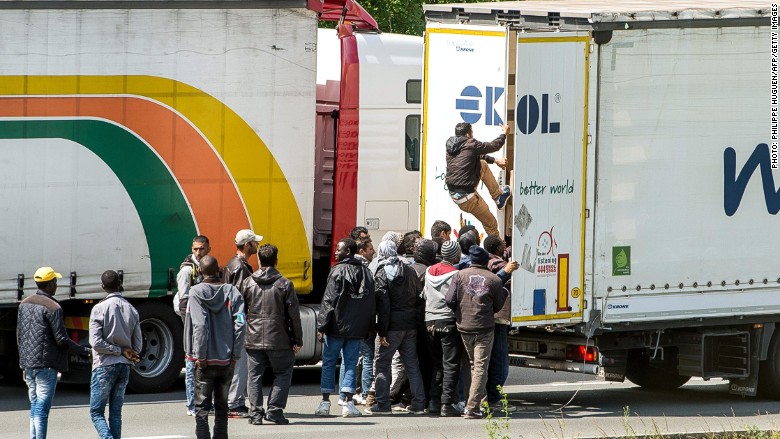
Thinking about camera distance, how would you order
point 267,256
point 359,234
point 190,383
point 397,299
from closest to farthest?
point 267,256 < point 190,383 < point 397,299 < point 359,234

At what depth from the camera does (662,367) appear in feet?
51.4

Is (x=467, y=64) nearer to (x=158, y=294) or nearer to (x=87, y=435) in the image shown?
(x=158, y=294)

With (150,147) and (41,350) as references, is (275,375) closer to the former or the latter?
(41,350)

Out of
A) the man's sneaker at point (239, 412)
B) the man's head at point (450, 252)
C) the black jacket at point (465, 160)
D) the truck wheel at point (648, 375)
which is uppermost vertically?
the black jacket at point (465, 160)

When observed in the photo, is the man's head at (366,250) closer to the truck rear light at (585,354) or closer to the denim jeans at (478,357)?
the denim jeans at (478,357)

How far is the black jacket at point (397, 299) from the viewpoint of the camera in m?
13.7

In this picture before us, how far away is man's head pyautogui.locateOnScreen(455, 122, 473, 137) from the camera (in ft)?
46.8

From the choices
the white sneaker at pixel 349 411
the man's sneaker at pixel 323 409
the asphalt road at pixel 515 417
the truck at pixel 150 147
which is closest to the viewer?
the asphalt road at pixel 515 417

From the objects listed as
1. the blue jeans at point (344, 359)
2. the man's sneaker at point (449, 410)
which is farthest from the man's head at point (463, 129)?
the man's sneaker at point (449, 410)

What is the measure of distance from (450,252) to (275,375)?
2.04 meters

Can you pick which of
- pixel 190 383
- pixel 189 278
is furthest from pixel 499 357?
pixel 189 278

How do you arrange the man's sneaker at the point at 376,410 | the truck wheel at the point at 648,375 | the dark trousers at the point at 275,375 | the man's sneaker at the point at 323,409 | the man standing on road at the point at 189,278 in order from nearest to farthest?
the dark trousers at the point at 275,375 → the man standing on road at the point at 189,278 → the man's sneaker at the point at 323,409 → the man's sneaker at the point at 376,410 → the truck wheel at the point at 648,375

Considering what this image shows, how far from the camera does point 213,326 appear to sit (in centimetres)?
1145

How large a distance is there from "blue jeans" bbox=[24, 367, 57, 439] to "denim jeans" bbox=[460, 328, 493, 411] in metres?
3.96
